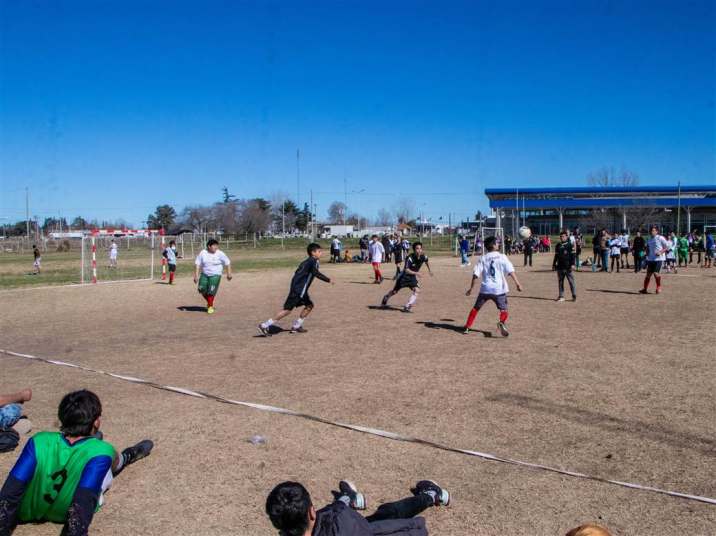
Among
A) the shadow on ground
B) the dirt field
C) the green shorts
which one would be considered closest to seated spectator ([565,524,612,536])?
the dirt field

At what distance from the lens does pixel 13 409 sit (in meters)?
5.95

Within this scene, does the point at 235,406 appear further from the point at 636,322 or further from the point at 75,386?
the point at 636,322

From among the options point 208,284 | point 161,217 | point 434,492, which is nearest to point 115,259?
point 208,284

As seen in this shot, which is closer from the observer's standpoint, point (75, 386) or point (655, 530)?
point (655, 530)

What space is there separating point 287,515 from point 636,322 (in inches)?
444

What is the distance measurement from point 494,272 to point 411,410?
505 centimetres

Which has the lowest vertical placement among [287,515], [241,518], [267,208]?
[241,518]

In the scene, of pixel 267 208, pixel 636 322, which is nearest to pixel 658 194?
pixel 267 208

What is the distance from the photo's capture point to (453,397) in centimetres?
724

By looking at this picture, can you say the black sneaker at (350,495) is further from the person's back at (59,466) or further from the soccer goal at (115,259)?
the soccer goal at (115,259)

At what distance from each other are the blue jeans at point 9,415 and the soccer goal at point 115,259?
19.4 meters

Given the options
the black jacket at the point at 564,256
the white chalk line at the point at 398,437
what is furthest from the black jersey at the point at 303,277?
the black jacket at the point at 564,256

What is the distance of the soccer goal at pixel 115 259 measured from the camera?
26688 millimetres

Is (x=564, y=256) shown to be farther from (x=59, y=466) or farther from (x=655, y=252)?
(x=59, y=466)
